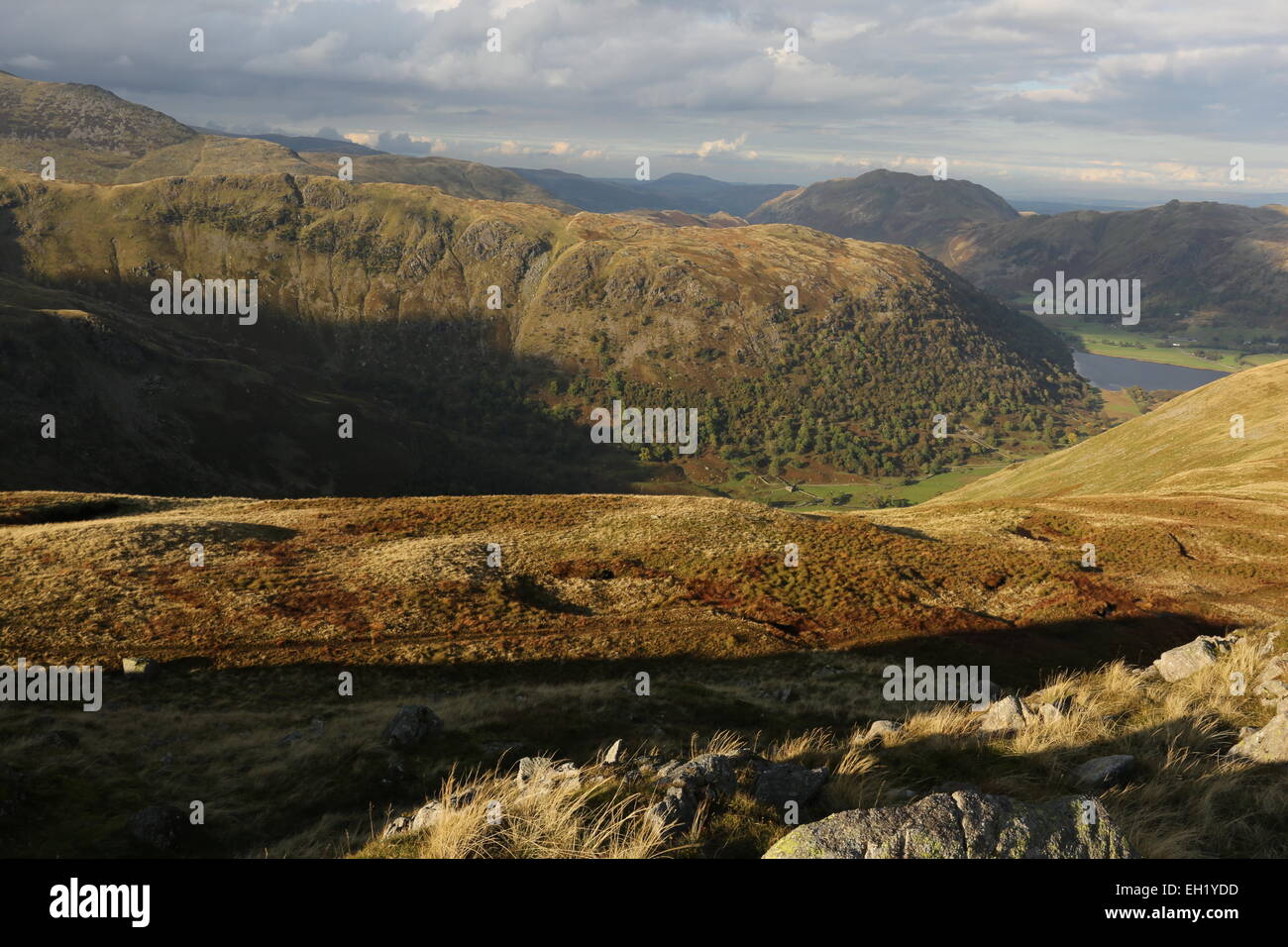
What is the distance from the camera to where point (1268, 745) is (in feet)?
37.7

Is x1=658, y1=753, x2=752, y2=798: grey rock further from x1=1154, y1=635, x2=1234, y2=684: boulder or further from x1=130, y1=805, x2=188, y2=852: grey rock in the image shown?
x1=1154, y1=635, x2=1234, y2=684: boulder

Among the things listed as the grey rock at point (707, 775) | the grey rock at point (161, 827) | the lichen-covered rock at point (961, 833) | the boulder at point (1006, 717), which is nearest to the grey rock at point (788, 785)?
the grey rock at point (707, 775)

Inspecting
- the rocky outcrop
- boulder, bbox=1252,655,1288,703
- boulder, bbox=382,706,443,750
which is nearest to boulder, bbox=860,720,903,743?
the rocky outcrop

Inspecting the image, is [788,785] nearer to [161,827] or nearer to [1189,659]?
[161,827]

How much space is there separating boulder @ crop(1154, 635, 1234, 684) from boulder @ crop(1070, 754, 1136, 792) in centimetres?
1047

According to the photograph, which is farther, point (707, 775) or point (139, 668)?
point (139, 668)

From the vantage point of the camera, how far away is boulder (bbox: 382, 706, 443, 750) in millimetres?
20516

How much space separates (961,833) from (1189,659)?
1927 centimetres

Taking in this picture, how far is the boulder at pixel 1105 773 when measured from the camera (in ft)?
36.2

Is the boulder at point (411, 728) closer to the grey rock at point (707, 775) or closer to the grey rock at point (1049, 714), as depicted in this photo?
the grey rock at point (707, 775)

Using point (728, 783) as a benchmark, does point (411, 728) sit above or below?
below

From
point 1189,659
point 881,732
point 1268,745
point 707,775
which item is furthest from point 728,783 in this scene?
point 1189,659

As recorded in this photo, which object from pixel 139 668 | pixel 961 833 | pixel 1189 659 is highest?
pixel 961 833
